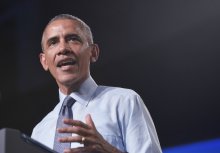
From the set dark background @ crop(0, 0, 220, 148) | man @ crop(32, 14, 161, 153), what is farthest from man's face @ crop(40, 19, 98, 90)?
dark background @ crop(0, 0, 220, 148)

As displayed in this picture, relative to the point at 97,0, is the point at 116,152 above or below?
below

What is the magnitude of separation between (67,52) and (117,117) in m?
0.23

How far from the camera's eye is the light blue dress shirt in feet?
3.41

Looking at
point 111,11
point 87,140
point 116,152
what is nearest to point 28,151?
point 87,140

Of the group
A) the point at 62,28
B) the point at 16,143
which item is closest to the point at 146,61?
the point at 62,28

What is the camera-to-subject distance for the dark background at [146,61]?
5.84 feet

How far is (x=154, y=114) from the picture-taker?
189cm

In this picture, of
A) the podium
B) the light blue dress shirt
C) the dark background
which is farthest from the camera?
the dark background

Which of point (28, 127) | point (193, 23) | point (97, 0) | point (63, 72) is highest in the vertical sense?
point (97, 0)

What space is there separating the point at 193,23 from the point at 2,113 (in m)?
1.11

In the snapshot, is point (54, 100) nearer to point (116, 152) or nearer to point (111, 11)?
point (111, 11)

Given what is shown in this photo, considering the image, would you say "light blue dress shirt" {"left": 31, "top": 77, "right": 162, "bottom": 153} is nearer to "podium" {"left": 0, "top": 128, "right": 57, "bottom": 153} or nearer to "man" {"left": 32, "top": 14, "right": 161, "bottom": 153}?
"man" {"left": 32, "top": 14, "right": 161, "bottom": 153}

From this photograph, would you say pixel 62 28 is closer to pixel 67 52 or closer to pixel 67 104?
pixel 67 52

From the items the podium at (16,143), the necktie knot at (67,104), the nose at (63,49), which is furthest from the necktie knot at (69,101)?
the podium at (16,143)
